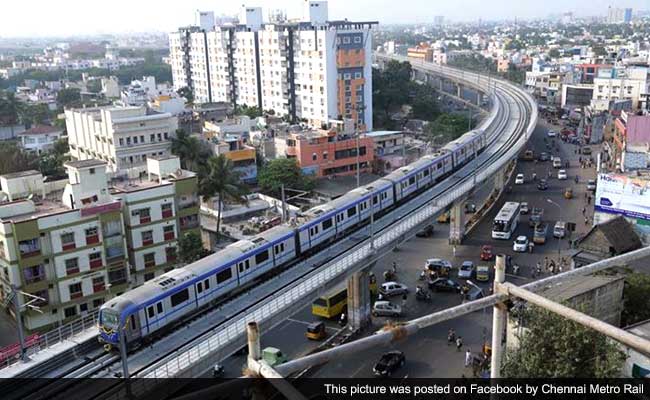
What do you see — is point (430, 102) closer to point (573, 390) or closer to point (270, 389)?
point (573, 390)

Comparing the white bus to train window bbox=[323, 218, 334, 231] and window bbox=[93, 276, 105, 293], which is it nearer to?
train window bbox=[323, 218, 334, 231]

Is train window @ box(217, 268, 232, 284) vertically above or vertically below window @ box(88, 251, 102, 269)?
above

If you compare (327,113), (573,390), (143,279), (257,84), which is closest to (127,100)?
(257,84)

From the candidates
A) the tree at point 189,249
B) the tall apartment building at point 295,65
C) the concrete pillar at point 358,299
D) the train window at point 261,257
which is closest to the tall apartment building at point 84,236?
the tree at point 189,249

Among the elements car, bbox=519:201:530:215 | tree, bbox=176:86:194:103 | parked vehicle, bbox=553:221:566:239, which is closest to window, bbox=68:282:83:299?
parked vehicle, bbox=553:221:566:239

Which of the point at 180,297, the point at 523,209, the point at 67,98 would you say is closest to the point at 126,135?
the point at 180,297

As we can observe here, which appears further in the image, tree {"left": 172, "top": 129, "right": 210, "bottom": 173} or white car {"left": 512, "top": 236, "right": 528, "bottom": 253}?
tree {"left": 172, "top": 129, "right": 210, "bottom": 173}

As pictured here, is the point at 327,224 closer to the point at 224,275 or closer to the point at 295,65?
the point at 224,275

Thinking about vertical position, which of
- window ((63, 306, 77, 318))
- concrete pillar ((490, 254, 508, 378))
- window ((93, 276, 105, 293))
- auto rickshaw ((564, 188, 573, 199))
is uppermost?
concrete pillar ((490, 254, 508, 378))
